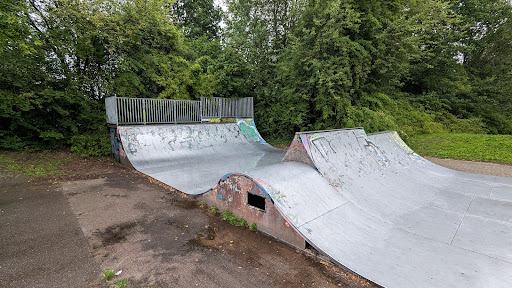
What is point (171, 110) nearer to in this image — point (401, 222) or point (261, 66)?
point (261, 66)

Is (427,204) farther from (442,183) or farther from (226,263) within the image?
(226,263)

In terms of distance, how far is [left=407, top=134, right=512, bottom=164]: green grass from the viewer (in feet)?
27.4

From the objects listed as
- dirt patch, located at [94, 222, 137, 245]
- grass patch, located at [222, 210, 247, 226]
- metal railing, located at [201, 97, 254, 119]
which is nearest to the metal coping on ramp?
grass patch, located at [222, 210, 247, 226]

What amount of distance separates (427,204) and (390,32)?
26.2 feet

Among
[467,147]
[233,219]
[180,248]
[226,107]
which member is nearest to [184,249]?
[180,248]

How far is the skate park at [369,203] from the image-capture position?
2.61 m

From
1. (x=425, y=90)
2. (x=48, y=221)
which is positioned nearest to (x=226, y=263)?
(x=48, y=221)

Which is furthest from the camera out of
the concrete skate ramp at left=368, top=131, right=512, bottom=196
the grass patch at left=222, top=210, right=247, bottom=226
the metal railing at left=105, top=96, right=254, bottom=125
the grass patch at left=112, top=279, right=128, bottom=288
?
the metal railing at left=105, top=96, right=254, bottom=125

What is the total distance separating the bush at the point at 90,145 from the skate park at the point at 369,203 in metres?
1.18

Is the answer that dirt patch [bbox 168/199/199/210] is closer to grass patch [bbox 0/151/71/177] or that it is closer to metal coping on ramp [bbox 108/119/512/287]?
metal coping on ramp [bbox 108/119/512/287]

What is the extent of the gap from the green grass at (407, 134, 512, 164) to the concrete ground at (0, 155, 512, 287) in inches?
369

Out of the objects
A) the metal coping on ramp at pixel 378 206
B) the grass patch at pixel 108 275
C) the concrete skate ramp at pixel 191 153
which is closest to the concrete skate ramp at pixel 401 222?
the metal coping on ramp at pixel 378 206

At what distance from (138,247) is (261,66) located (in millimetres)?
12113

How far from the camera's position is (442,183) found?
550 cm
